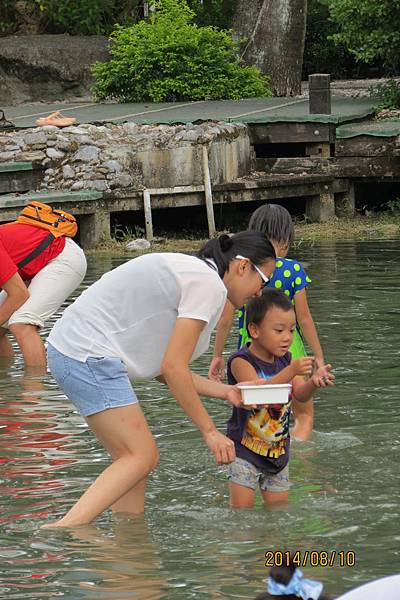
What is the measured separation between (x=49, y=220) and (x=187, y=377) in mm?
4405

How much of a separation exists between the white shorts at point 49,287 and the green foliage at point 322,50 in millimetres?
18885

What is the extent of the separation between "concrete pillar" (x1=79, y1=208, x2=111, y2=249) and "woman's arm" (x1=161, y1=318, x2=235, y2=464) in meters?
11.7

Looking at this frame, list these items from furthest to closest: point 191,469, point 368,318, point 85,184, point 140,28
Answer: point 140,28 → point 85,184 → point 368,318 → point 191,469

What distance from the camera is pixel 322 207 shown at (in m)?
18.4

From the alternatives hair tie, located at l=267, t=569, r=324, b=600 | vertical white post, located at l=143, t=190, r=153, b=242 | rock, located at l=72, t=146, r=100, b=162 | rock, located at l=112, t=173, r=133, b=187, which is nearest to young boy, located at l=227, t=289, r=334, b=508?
hair tie, located at l=267, t=569, r=324, b=600

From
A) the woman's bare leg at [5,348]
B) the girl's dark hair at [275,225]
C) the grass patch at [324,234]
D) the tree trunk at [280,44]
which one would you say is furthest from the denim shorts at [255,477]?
the tree trunk at [280,44]

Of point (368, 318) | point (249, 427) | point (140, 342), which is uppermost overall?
point (140, 342)

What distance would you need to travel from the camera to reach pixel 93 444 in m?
7.20

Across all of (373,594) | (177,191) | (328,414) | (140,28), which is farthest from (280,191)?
(373,594)

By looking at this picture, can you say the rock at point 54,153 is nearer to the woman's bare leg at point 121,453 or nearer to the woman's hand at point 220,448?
the woman's bare leg at point 121,453

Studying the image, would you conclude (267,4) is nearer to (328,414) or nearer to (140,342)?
(328,414)

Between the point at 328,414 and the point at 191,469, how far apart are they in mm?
1419

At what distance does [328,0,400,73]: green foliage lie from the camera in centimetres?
1812
